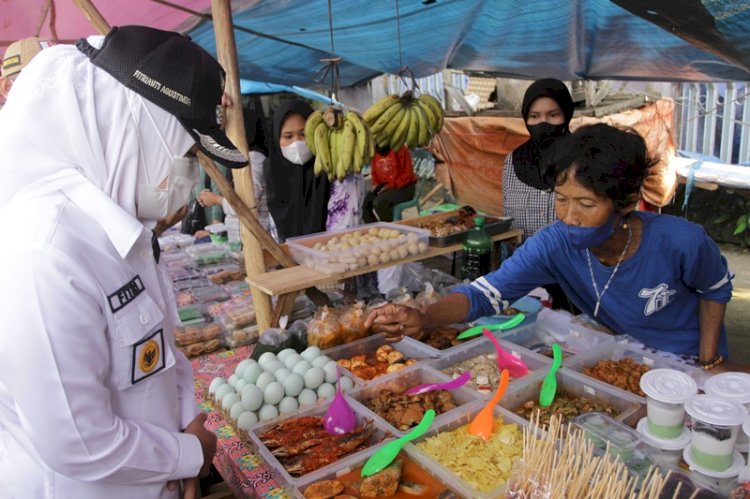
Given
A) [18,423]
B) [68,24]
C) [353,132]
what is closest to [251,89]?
[68,24]

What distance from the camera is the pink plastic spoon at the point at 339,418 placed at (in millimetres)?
1895

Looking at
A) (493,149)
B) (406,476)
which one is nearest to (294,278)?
(406,476)

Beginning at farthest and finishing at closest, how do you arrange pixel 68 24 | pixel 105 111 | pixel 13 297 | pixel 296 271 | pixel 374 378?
pixel 68 24, pixel 296 271, pixel 374 378, pixel 105 111, pixel 13 297

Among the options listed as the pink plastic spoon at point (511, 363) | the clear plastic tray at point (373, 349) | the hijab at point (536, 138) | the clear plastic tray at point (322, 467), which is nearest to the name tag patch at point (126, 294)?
the clear plastic tray at point (322, 467)

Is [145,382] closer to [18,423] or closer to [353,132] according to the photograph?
[18,423]

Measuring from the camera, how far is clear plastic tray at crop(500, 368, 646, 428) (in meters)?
1.80

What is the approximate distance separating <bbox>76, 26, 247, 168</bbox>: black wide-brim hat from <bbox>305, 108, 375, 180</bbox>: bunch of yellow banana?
2375mm

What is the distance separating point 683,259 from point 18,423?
2.31 metres

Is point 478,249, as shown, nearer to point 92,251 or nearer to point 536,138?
point 536,138

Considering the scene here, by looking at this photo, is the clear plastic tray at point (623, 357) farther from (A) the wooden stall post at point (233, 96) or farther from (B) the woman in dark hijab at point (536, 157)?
(A) the wooden stall post at point (233, 96)

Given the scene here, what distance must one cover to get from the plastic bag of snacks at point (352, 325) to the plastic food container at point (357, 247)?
464 mm

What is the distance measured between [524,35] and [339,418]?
13.2 ft

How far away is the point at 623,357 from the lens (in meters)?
2.23

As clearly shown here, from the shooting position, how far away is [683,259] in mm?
2059
